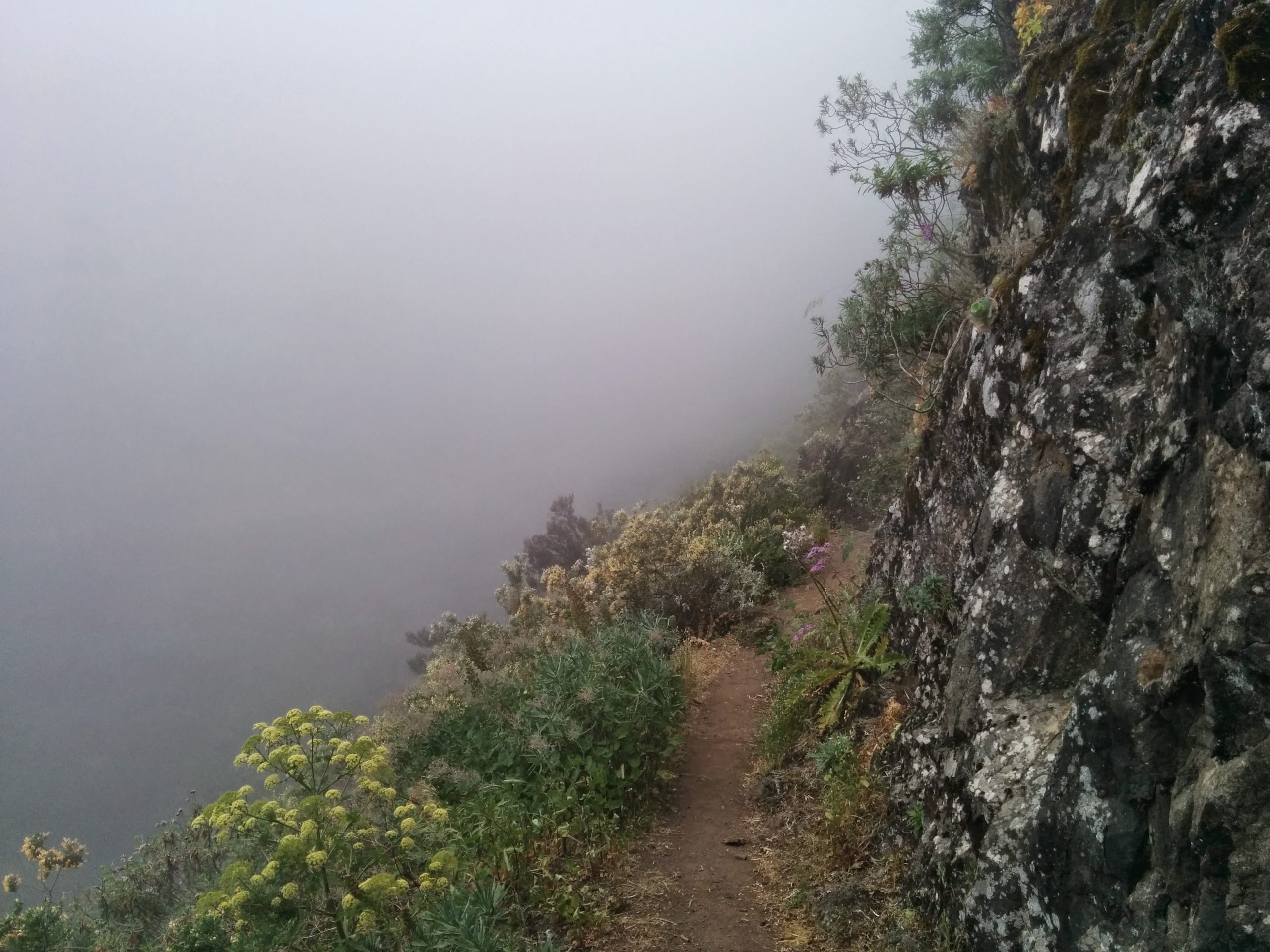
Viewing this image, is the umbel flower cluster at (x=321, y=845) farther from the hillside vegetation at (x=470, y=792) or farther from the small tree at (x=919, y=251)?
the small tree at (x=919, y=251)

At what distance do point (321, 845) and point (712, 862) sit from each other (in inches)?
108

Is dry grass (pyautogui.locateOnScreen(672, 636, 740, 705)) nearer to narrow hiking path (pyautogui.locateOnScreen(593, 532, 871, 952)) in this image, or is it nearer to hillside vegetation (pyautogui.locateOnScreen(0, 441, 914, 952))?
narrow hiking path (pyautogui.locateOnScreen(593, 532, 871, 952))

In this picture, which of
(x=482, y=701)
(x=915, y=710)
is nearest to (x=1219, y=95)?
(x=915, y=710)

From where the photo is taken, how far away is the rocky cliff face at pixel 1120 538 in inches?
86.9

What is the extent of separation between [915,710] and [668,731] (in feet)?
7.87

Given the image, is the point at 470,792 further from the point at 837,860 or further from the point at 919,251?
the point at 919,251

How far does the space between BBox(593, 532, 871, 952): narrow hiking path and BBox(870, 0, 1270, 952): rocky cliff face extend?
1.17 m

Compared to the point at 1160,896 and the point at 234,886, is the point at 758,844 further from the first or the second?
the point at 234,886

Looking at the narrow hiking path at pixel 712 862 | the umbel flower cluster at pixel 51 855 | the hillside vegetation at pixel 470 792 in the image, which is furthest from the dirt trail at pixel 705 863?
the umbel flower cluster at pixel 51 855

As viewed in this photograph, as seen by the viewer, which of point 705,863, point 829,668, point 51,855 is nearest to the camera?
point 705,863

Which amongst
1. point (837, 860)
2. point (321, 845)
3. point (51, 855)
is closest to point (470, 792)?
point (321, 845)

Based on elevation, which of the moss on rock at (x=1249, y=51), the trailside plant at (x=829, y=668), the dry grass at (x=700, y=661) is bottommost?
the dry grass at (x=700, y=661)

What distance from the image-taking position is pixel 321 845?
12.0ft

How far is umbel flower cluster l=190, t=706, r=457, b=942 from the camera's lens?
142 inches
